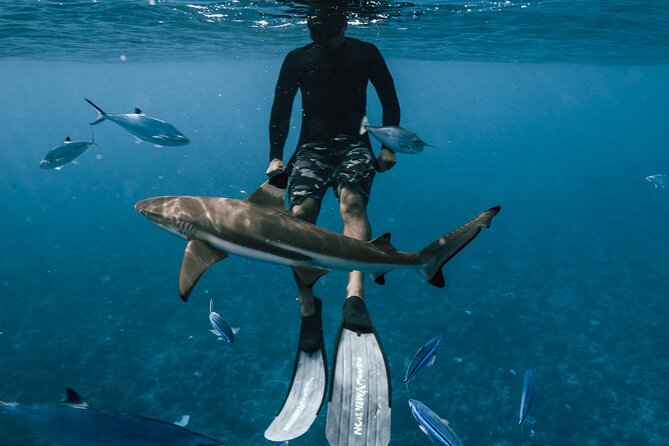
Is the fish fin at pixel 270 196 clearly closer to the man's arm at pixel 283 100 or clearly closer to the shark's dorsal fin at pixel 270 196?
the shark's dorsal fin at pixel 270 196

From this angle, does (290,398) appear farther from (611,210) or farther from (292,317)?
(611,210)

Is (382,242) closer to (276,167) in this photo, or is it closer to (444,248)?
(444,248)

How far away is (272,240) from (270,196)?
54 centimetres

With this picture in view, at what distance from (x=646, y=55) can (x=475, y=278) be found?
3031 cm

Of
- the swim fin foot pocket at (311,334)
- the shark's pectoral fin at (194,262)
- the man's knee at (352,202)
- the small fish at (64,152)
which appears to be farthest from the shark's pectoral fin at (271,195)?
the small fish at (64,152)

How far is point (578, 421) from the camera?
1041 cm

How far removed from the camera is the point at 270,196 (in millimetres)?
3551

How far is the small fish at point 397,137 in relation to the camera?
5.60 metres

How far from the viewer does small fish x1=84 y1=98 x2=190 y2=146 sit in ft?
19.7

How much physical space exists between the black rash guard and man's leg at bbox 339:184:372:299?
4.95 ft

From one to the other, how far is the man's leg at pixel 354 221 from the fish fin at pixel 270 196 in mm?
1214

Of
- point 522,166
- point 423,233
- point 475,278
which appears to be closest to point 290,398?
point 475,278

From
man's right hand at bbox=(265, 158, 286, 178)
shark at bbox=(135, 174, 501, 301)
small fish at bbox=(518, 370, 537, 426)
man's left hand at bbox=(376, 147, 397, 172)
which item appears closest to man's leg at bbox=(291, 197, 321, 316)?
man's right hand at bbox=(265, 158, 286, 178)

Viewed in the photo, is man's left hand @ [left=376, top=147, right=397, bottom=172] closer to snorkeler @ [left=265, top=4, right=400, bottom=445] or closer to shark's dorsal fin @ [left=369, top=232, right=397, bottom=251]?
snorkeler @ [left=265, top=4, right=400, bottom=445]
